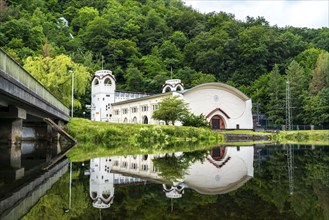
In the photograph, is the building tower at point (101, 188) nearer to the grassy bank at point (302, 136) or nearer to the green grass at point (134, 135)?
the green grass at point (134, 135)

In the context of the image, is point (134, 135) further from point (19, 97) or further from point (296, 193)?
point (296, 193)

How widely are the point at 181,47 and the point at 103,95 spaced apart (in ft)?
125

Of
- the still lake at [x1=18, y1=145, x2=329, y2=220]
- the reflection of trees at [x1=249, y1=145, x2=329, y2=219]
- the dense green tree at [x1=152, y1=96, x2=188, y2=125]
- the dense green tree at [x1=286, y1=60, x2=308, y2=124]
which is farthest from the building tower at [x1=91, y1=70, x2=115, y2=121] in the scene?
the reflection of trees at [x1=249, y1=145, x2=329, y2=219]

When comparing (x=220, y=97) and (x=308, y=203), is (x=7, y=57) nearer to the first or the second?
(x=308, y=203)

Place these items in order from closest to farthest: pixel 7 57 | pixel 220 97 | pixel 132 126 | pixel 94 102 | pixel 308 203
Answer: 1. pixel 308 203
2. pixel 7 57
3. pixel 132 126
4. pixel 220 97
5. pixel 94 102

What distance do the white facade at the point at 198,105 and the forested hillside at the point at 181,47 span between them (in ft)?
19.7

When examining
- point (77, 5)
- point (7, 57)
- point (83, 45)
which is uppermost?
point (77, 5)

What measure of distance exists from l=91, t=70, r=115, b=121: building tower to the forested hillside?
13.0ft

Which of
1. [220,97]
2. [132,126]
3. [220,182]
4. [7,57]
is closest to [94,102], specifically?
[220,97]

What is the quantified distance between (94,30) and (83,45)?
460 centimetres

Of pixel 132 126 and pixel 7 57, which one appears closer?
pixel 7 57

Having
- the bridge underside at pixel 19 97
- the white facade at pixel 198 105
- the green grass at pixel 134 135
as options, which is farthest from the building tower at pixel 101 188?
the white facade at pixel 198 105

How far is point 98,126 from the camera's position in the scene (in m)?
27.8

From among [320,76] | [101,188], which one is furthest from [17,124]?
[320,76]
